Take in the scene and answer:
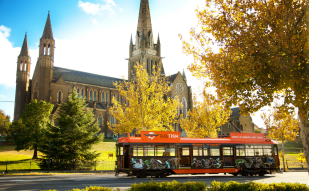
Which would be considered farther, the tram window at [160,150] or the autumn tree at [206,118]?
the autumn tree at [206,118]

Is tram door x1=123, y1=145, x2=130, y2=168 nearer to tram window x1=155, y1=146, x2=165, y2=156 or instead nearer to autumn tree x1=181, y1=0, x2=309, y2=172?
tram window x1=155, y1=146, x2=165, y2=156

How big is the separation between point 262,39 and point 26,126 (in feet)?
131

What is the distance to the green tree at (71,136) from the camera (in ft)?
83.0

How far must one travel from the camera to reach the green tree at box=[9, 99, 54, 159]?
3666 cm

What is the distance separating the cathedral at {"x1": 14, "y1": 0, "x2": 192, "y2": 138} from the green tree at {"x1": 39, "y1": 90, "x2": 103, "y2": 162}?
19.4m

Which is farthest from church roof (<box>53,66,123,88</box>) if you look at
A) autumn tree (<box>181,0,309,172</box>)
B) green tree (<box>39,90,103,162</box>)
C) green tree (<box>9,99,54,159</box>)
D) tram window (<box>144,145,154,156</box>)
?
autumn tree (<box>181,0,309,172</box>)

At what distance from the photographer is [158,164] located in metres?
19.0

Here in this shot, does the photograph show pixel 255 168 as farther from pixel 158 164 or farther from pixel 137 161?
pixel 137 161

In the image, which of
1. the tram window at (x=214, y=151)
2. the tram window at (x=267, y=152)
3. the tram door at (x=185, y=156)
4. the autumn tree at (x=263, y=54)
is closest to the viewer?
the autumn tree at (x=263, y=54)

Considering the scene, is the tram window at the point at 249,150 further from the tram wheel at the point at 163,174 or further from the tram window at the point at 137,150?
the tram window at the point at 137,150

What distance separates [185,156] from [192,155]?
0.59m

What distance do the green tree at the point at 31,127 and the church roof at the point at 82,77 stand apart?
65.8ft

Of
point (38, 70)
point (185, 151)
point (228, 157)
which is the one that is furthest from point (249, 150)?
point (38, 70)

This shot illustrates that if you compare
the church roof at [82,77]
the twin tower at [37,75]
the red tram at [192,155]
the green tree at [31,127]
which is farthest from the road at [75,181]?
the church roof at [82,77]
